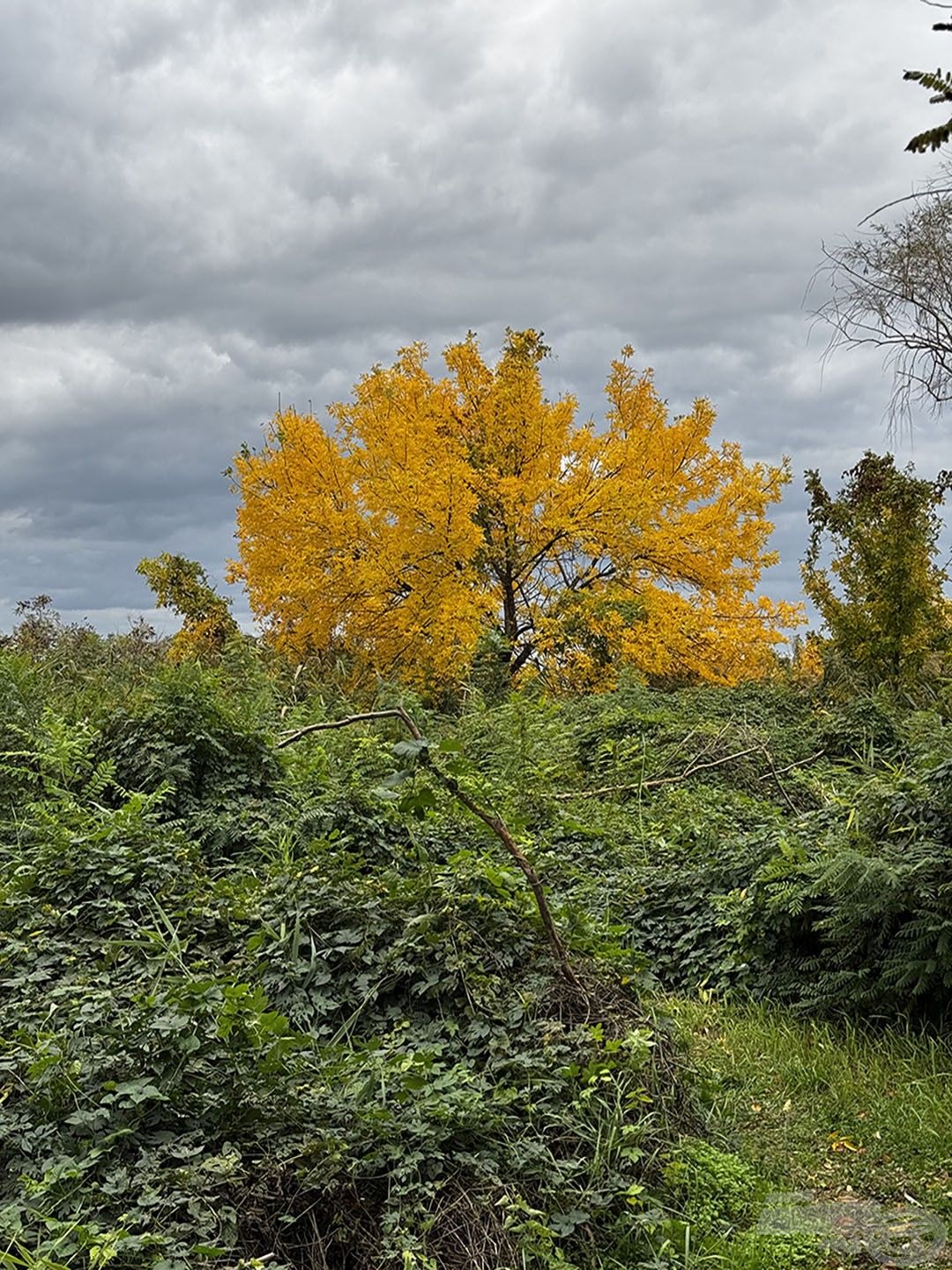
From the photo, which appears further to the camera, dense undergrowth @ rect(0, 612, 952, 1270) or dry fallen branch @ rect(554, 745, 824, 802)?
dry fallen branch @ rect(554, 745, 824, 802)

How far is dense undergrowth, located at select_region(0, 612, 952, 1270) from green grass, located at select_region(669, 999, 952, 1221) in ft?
0.28

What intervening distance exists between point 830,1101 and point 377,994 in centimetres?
192

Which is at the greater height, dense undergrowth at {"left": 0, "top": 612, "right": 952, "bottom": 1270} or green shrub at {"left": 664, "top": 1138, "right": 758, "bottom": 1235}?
dense undergrowth at {"left": 0, "top": 612, "right": 952, "bottom": 1270}

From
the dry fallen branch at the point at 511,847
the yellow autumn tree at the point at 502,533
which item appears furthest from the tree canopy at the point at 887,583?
the dry fallen branch at the point at 511,847

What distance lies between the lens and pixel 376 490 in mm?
15586

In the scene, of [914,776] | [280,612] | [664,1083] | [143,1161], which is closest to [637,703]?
[280,612]

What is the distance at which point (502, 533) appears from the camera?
18.1 metres

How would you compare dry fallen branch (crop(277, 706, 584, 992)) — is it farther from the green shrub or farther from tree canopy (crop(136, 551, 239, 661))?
tree canopy (crop(136, 551, 239, 661))

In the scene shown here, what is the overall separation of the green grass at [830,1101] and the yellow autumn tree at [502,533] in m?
10.2

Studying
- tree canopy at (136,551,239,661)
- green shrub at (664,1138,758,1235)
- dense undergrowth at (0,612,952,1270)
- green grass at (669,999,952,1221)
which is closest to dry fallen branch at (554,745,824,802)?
dense undergrowth at (0,612,952,1270)

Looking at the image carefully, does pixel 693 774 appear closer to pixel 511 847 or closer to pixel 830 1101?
pixel 830 1101

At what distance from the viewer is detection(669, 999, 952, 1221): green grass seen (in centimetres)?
395

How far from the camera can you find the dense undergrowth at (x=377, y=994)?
9.80ft

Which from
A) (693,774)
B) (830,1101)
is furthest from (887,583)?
(830,1101)
